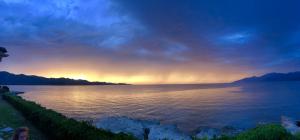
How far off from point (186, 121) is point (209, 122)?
3558 mm

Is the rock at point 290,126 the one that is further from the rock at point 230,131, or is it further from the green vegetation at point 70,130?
the green vegetation at point 70,130

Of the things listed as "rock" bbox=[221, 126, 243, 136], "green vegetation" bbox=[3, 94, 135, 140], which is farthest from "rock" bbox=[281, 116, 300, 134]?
"green vegetation" bbox=[3, 94, 135, 140]

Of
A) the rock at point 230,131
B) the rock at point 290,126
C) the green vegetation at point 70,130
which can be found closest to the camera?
the green vegetation at point 70,130

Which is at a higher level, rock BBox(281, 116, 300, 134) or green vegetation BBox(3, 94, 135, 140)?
green vegetation BBox(3, 94, 135, 140)

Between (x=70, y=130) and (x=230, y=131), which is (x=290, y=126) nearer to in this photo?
(x=230, y=131)

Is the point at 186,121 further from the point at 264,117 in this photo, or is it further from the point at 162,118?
the point at 264,117

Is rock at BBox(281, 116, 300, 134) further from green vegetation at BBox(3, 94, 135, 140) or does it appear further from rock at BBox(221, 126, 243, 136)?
green vegetation at BBox(3, 94, 135, 140)

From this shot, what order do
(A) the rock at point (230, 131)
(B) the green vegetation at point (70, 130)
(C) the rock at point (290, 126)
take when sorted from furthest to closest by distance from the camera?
(A) the rock at point (230, 131), (C) the rock at point (290, 126), (B) the green vegetation at point (70, 130)

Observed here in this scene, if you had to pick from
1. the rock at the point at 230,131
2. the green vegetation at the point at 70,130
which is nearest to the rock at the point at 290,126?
the rock at the point at 230,131

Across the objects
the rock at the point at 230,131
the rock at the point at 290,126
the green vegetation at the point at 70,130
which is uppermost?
the green vegetation at the point at 70,130

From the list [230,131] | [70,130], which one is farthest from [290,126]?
[70,130]

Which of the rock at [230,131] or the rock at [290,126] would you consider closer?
the rock at [290,126]

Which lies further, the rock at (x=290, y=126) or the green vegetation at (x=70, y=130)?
the rock at (x=290, y=126)

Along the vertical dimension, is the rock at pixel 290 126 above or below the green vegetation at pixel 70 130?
below
